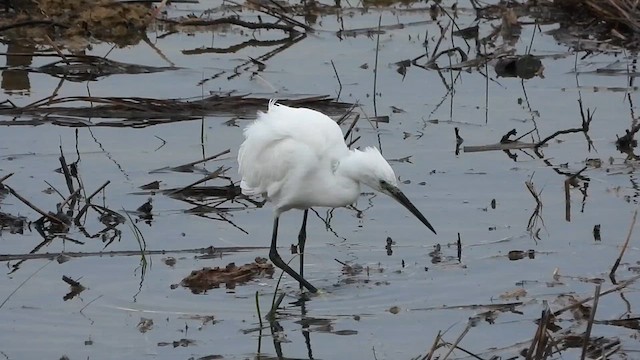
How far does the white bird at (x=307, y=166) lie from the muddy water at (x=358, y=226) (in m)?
0.43

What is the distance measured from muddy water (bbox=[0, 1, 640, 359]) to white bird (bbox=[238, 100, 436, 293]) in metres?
0.43

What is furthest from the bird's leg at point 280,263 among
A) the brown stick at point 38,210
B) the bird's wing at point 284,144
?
the brown stick at point 38,210

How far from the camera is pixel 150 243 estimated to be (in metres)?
8.15

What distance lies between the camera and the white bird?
24.5 ft

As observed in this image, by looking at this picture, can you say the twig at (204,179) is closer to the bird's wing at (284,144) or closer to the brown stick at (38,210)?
the bird's wing at (284,144)

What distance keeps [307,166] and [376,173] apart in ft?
1.58

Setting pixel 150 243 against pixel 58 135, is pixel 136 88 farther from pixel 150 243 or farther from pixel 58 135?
pixel 150 243

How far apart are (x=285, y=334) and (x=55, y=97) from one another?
16.9 ft

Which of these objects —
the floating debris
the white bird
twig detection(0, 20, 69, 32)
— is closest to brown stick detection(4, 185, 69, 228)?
the floating debris

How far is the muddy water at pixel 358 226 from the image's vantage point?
674cm

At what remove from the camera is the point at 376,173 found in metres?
7.36

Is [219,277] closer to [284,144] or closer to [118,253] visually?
[118,253]

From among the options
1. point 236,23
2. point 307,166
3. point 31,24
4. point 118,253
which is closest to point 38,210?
point 118,253

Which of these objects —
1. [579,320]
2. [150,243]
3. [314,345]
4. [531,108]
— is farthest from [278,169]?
[531,108]
